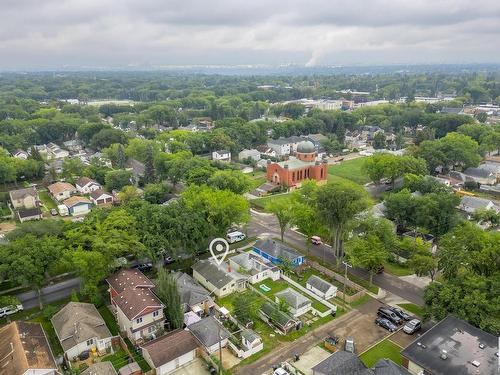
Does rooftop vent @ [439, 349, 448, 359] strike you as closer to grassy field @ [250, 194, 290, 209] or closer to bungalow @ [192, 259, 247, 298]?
bungalow @ [192, 259, 247, 298]

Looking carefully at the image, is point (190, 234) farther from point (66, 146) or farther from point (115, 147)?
point (66, 146)

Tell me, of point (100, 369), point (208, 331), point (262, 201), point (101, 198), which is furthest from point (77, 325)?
point (262, 201)

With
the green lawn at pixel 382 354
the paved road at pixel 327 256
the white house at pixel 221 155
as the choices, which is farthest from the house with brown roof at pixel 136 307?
the white house at pixel 221 155

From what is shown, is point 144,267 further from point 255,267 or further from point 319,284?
point 319,284

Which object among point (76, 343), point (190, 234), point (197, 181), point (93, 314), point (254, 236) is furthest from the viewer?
point (197, 181)

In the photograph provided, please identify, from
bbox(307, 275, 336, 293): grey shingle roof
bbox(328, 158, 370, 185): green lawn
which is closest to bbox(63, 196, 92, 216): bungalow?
bbox(307, 275, 336, 293): grey shingle roof

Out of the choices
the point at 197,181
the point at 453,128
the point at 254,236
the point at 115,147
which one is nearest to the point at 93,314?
the point at 254,236
